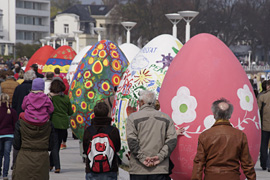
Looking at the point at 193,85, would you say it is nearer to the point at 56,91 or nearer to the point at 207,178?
the point at 207,178

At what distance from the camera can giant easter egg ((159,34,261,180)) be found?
8203 mm

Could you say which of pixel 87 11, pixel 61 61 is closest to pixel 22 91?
pixel 61 61

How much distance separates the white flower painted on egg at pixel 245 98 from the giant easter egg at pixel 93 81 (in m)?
5.04

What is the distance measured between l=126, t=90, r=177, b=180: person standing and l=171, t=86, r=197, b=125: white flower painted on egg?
0.73 meters

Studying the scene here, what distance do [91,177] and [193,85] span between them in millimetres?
1650

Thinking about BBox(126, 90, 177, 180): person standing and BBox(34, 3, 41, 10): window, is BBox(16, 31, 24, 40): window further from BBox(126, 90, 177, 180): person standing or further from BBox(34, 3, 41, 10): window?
BBox(126, 90, 177, 180): person standing

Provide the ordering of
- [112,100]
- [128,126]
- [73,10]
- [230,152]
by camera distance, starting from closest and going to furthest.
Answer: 1. [230,152]
2. [128,126]
3. [112,100]
4. [73,10]

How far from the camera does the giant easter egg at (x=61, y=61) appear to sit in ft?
87.3

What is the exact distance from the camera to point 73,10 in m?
126

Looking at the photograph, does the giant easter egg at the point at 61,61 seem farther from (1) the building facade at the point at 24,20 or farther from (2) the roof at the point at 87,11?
(2) the roof at the point at 87,11

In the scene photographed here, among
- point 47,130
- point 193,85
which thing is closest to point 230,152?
point 193,85

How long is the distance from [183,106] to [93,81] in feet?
16.8

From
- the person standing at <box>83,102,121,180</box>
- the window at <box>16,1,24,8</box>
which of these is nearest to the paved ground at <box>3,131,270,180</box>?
the person standing at <box>83,102,121,180</box>

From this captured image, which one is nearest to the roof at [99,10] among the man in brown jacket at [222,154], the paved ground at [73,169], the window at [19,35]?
the window at [19,35]
